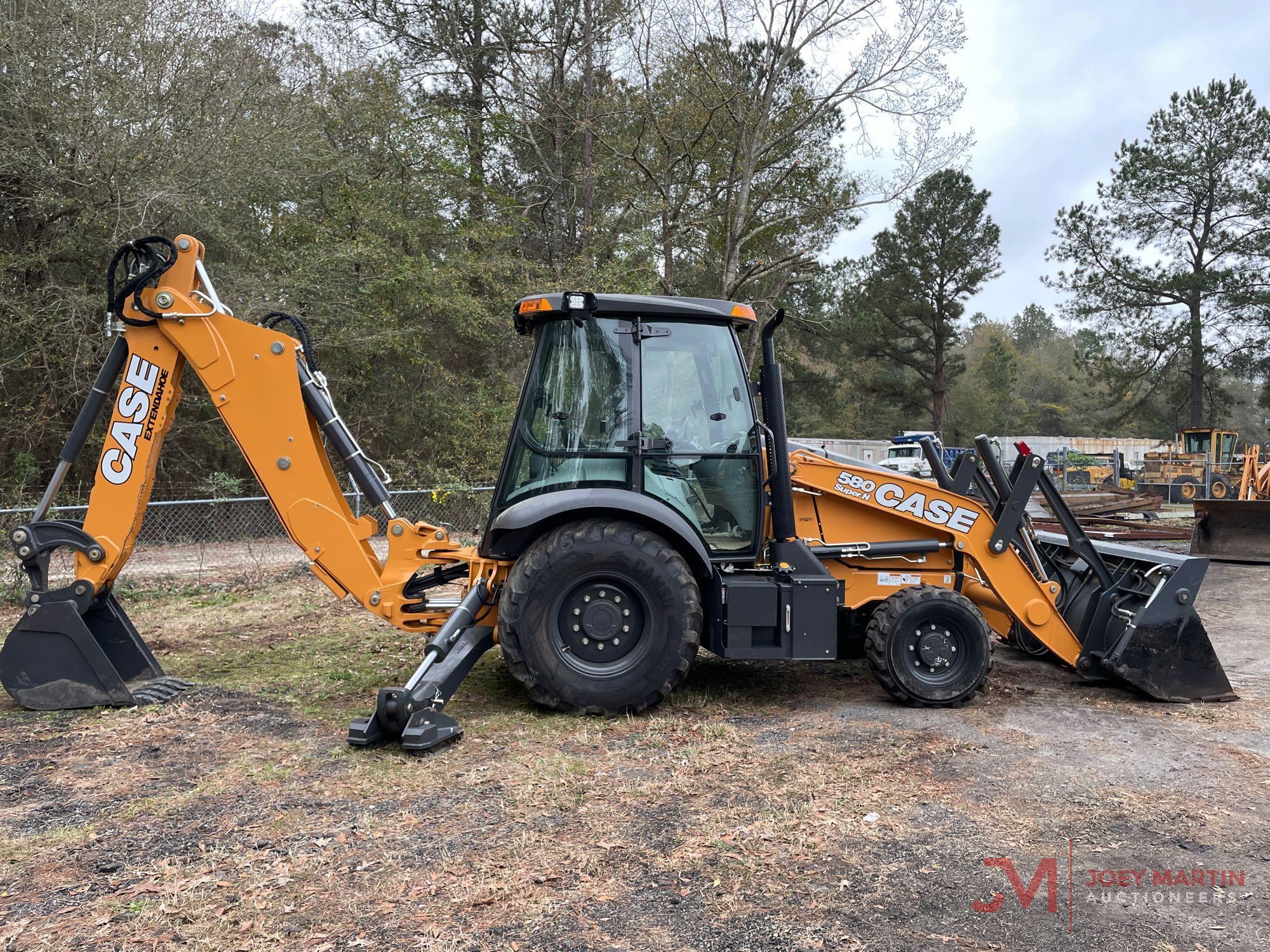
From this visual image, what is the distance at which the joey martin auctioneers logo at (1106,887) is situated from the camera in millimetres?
3117

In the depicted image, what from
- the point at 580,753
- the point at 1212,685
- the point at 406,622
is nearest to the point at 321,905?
the point at 580,753

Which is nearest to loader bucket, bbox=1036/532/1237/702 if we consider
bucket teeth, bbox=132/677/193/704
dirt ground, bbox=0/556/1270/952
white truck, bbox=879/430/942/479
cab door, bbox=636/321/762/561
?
dirt ground, bbox=0/556/1270/952

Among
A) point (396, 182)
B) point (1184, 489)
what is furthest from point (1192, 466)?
point (396, 182)

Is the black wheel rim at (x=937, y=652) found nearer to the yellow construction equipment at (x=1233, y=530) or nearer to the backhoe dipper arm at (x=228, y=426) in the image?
the backhoe dipper arm at (x=228, y=426)

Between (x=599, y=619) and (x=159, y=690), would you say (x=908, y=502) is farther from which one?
(x=159, y=690)

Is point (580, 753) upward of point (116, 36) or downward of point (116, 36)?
downward

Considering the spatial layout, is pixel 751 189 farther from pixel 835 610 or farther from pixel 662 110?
pixel 835 610

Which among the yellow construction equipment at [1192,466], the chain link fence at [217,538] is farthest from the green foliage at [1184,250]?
the chain link fence at [217,538]

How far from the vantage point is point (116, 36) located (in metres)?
11.4

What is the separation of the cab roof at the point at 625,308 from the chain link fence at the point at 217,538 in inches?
189

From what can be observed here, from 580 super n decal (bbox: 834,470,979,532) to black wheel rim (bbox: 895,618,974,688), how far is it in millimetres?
643

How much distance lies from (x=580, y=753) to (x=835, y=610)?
1.72m

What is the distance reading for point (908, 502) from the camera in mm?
5730

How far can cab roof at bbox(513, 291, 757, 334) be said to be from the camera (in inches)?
208
